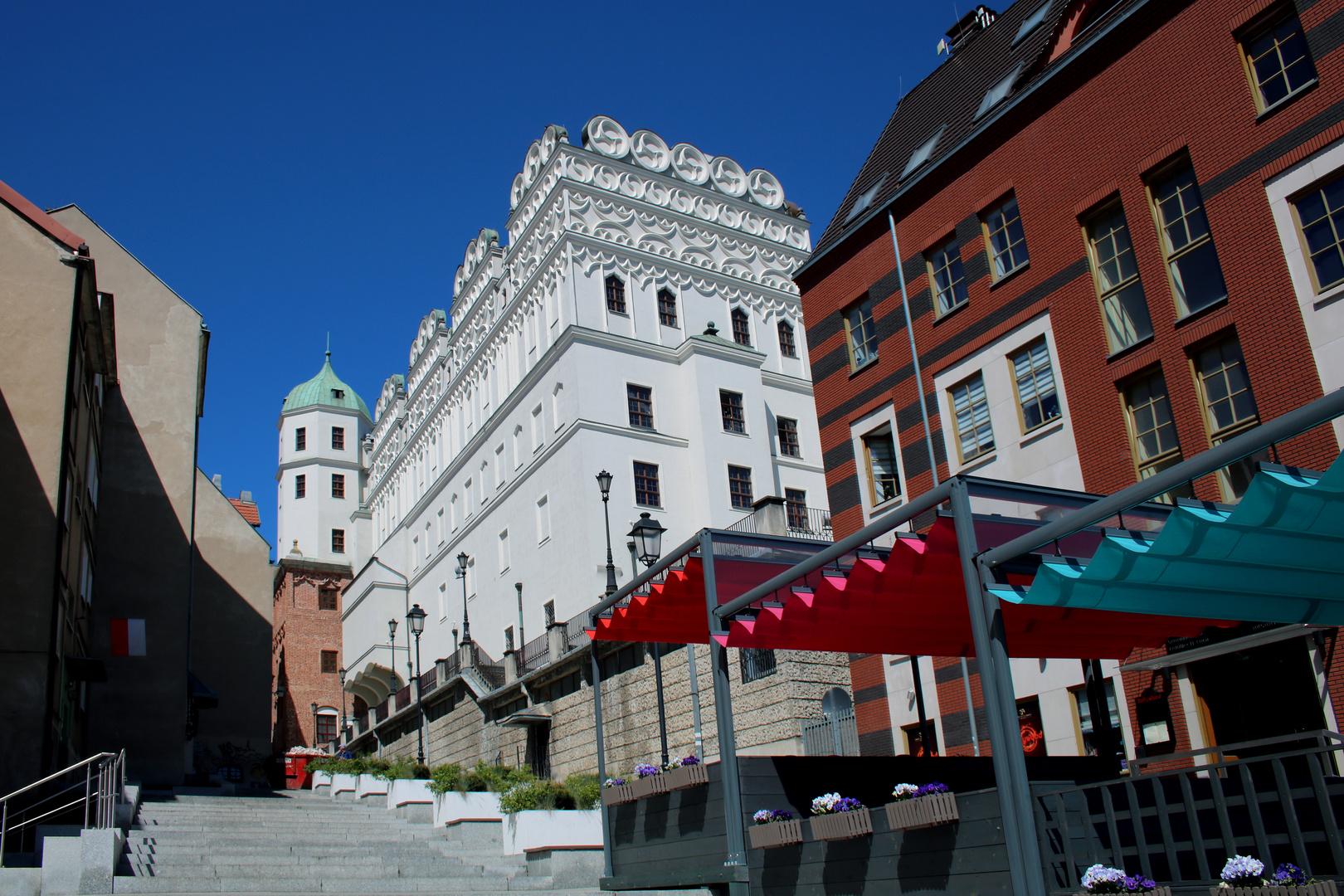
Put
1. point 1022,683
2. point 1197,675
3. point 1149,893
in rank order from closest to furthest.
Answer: point 1149,893
point 1197,675
point 1022,683

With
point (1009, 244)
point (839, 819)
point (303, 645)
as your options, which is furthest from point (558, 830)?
point (303, 645)

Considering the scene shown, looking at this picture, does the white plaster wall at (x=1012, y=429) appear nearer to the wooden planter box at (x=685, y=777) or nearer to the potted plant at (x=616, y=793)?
the potted plant at (x=616, y=793)

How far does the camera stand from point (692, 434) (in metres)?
38.8

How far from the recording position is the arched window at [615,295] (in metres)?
39.8

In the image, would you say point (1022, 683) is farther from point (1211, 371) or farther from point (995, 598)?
point (995, 598)

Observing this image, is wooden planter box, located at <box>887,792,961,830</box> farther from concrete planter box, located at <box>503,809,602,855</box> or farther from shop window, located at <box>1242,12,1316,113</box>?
shop window, located at <box>1242,12,1316,113</box>

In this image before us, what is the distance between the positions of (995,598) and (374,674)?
50.4m

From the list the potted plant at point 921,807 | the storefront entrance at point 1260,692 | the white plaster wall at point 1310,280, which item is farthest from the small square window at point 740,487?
the potted plant at point 921,807

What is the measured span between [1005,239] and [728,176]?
27.8m

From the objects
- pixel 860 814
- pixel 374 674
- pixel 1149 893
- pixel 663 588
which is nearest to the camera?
pixel 1149 893

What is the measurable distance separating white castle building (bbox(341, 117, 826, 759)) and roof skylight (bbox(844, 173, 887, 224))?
15.2 m

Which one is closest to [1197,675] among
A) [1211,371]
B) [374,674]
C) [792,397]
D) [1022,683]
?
[1022,683]

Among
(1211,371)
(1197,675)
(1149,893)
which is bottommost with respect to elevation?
(1149,893)

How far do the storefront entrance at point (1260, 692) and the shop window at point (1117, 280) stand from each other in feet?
16.3
